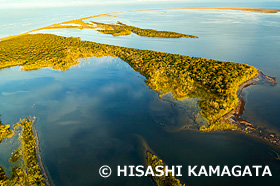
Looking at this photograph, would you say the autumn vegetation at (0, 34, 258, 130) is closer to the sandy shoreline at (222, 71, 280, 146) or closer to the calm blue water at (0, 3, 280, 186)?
the sandy shoreline at (222, 71, 280, 146)

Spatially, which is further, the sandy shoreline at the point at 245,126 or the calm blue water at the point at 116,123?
the sandy shoreline at the point at 245,126

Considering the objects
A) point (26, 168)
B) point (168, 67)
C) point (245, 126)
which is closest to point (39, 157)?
point (26, 168)

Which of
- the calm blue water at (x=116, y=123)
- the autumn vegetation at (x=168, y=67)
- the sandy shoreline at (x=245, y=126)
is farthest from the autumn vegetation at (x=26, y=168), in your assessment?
the sandy shoreline at (x=245, y=126)

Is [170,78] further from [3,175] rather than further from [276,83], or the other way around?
[3,175]

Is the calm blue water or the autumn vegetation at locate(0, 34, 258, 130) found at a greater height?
the autumn vegetation at locate(0, 34, 258, 130)

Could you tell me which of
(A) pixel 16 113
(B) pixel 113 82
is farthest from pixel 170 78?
(A) pixel 16 113

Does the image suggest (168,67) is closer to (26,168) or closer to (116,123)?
(116,123)

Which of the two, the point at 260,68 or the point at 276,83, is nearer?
the point at 276,83

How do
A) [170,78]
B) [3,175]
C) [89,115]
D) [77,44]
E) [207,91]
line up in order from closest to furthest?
[3,175] < [89,115] < [207,91] < [170,78] < [77,44]

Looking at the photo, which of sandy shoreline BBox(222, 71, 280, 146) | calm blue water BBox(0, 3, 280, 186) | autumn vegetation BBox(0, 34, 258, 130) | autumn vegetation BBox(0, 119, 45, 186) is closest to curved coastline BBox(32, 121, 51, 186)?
autumn vegetation BBox(0, 119, 45, 186)

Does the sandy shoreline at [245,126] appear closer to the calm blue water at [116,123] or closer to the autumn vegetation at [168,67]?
the autumn vegetation at [168,67]

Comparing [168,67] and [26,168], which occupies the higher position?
[168,67]
